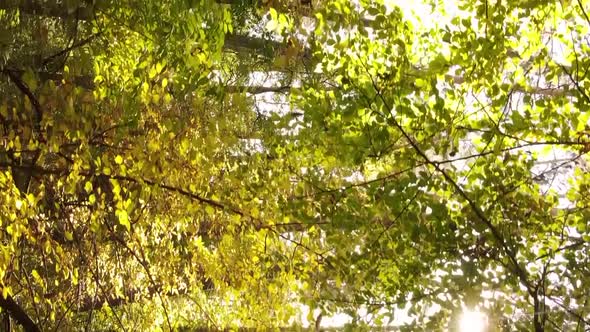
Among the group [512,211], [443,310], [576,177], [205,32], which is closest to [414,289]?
[443,310]

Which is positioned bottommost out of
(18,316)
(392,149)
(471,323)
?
(18,316)

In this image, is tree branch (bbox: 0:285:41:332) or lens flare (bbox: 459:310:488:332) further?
tree branch (bbox: 0:285:41:332)

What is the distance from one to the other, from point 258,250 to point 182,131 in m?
0.75

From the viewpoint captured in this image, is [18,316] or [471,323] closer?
[471,323]

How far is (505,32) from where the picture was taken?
2.12 metres

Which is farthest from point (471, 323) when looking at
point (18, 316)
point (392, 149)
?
point (18, 316)

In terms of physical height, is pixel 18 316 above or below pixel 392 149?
below

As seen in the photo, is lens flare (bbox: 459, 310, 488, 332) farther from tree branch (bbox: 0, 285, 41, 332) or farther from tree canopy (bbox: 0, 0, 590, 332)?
tree branch (bbox: 0, 285, 41, 332)

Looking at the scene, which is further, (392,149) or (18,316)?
(18,316)

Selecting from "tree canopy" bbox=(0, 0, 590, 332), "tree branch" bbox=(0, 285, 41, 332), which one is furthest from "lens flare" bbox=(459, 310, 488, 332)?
"tree branch" bbox=(0, 285, 41, 332)

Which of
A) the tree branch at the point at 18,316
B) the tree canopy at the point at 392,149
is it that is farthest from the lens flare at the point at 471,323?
the tree branch at the point at 18,316

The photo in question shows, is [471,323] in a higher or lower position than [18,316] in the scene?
higher

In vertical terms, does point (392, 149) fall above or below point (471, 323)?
above

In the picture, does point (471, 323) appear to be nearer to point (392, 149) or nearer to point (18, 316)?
point (392, 149)
